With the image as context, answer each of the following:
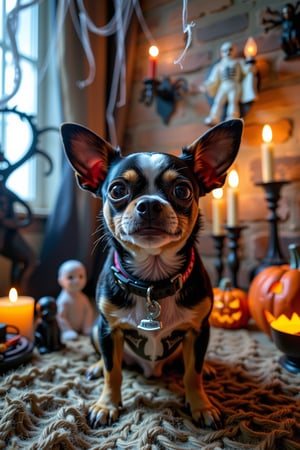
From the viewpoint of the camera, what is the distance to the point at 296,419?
63 cm

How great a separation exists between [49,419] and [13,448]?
0.33 ft

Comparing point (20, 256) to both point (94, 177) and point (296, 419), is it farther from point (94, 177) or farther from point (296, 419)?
point (296, 419)

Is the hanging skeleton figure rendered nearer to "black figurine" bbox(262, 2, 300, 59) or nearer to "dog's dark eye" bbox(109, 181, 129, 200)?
"black figurine" bbox(262, 2, 300, 59)

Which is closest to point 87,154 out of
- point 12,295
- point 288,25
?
point 12,295

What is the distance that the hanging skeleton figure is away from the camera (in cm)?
129

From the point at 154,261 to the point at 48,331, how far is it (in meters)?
0.50

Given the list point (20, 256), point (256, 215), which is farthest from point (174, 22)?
point (20, 256)

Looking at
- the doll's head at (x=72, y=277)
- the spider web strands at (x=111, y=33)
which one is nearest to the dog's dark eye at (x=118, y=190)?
the doll's head at (x=72, y=277)

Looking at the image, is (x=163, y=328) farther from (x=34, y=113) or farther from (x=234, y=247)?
(x=34, y=113)

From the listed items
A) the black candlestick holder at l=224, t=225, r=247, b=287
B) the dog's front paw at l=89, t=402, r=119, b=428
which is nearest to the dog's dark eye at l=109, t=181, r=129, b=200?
the dog's front paw at l=89, t=402, r=119, b=428

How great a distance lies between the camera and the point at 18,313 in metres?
0.95

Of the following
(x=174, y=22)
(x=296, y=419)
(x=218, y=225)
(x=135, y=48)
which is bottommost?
(x=296, y=419)

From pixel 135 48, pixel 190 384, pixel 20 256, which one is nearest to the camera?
pixel 190 384

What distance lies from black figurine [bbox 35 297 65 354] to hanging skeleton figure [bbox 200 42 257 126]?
96 cm
